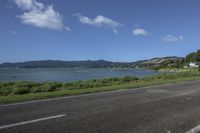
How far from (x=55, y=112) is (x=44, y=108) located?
2.82ft

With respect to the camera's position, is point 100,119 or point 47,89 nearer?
point 100,119

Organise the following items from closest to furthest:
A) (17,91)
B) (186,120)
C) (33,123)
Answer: (33,123) < (186,120) < (17,91)

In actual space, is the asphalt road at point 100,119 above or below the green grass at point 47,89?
below

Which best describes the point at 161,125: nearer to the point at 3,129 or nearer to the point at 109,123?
the point at 109,123

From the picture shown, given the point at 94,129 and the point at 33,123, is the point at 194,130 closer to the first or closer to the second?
the point at 94,129

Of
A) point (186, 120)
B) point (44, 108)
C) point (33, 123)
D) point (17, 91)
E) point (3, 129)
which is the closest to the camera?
point (3, 129)

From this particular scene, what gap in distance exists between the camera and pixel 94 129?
18.8 feet

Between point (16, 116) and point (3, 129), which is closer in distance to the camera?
point (3, 129)

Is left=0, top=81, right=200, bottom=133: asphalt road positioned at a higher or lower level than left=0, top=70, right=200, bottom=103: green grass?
lower

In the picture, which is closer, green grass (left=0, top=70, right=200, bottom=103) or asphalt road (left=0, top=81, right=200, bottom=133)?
asphalt road (left=0, top=81, right=200, bottom=133)

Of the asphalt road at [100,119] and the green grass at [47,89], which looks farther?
the green grass at [47,89]

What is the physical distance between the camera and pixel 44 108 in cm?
833

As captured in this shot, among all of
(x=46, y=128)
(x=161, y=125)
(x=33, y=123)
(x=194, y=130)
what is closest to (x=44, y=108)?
(x=33, y=123)

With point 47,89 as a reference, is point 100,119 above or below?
below
